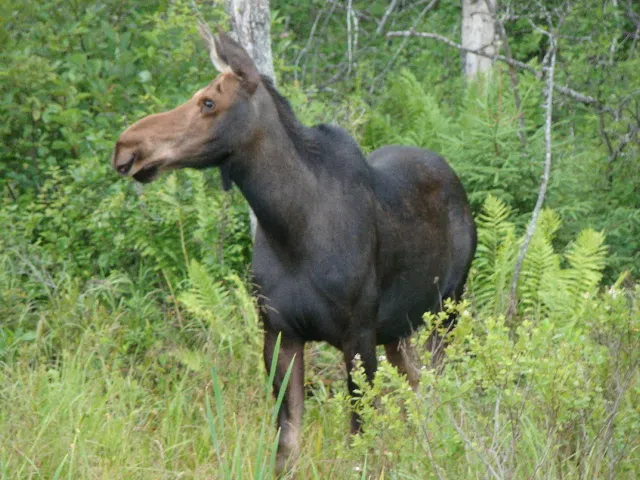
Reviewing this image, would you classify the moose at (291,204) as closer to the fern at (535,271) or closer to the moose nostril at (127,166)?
the moose nostril at (127,166)

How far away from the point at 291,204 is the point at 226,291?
7.58 ft

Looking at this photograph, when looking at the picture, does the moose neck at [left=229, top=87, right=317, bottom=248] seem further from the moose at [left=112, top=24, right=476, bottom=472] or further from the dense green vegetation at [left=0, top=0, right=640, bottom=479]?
the dense green vegetation at [left=0, top=0, right=640, bottom=479]

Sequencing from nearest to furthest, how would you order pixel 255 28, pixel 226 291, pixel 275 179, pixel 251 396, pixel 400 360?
pixel 275 179, pixel 251 396, pixel 400 360, pixel 255 28, pixel 226 291

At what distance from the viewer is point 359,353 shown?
18.7 ft

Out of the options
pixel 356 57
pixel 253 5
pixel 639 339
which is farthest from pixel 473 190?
pixel 356 57

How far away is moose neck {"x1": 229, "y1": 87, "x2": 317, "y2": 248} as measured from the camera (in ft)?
18.1

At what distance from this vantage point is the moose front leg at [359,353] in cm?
568

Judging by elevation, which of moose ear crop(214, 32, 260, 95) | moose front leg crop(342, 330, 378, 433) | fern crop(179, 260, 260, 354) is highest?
moose ear crop(214, 32, 260, 95)

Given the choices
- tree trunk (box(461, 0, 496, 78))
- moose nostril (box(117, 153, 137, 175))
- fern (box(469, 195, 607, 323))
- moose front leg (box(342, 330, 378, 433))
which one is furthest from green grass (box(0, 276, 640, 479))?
tree trunk (box(461, 0, 496, 78))

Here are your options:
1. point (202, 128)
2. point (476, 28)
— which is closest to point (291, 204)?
point (202, 128)

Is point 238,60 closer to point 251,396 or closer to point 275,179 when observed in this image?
point 275,179

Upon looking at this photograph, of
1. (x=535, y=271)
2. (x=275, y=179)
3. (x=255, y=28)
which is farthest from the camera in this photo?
(x=535, y=271)

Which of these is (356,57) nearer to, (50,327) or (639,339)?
(50,327)

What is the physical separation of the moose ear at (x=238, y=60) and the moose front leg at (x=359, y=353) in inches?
52.4
